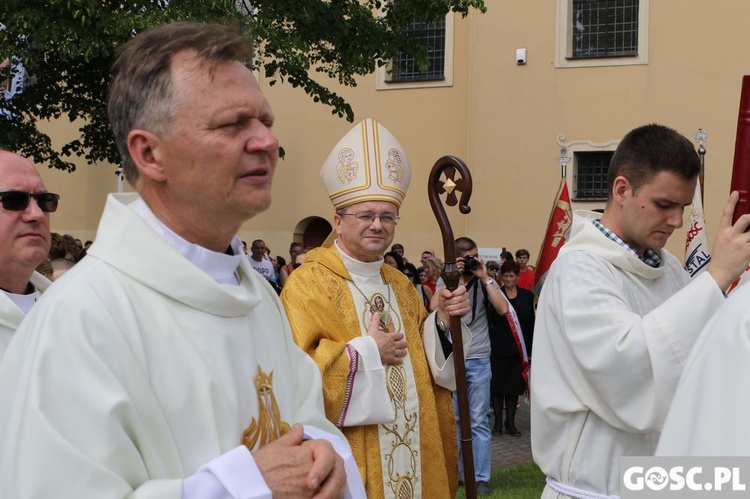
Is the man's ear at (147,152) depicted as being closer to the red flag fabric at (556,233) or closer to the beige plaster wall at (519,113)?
the red flag fabric at (556,233)

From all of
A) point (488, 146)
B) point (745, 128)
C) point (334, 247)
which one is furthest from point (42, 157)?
point (745, 128)

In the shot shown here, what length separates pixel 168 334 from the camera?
7.00 feet

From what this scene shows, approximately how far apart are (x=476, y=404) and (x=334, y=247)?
3580mm

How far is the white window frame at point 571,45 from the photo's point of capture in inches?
701

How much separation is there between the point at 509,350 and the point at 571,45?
9.99 m

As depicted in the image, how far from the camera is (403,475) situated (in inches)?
184

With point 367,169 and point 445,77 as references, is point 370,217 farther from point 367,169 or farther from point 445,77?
point 445,77

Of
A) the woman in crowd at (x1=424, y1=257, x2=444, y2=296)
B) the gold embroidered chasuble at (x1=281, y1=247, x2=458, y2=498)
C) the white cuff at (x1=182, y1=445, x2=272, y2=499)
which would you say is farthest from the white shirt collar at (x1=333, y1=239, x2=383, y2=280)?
the woman in crowd at (x1=424, y1=257, x2=444, y2=296)

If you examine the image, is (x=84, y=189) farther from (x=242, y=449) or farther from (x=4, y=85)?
(x=242, y=449)

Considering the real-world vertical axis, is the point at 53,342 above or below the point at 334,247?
above

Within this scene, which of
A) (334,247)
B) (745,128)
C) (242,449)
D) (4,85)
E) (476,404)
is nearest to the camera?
(242,449)

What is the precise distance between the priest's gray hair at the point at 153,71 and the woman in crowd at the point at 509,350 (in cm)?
727

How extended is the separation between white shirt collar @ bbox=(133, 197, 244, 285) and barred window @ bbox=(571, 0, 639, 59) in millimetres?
16747

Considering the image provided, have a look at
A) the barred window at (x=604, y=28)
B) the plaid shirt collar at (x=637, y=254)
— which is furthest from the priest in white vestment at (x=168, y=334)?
the barred window at (x=604, y=28)
